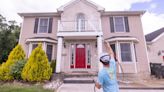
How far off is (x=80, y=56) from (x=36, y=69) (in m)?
4.48

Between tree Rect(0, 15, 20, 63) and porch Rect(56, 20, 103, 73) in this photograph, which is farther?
tree Rect(0, 15, 20, 63)

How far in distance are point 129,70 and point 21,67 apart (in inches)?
319

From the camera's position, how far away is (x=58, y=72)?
973 centimetres

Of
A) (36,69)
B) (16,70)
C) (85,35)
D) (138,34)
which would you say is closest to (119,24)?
(138,34)

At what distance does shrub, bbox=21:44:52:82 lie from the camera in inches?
311

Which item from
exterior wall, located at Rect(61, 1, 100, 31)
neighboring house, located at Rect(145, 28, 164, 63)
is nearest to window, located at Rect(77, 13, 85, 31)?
exterior wall, located at Rect(61, 1, 100, 31)

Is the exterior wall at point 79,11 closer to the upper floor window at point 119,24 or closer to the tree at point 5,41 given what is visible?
the upper floor window at point 119,24

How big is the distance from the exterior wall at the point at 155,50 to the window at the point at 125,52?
3.77 meters

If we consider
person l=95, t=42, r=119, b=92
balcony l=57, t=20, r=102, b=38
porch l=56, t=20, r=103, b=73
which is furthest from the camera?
porch l=56, t=20, r=103, b=73

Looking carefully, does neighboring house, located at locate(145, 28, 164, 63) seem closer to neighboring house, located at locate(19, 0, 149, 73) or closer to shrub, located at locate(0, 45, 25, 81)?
neighboring house, located at locate(19, 0, 149, 73)

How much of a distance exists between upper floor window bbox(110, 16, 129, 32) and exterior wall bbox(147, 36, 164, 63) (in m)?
3.62

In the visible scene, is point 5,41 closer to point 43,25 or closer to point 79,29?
point 43,25

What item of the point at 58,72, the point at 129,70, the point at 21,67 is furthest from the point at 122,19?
the point at 21,67

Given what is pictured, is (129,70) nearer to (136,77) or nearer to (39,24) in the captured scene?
(136,77)
